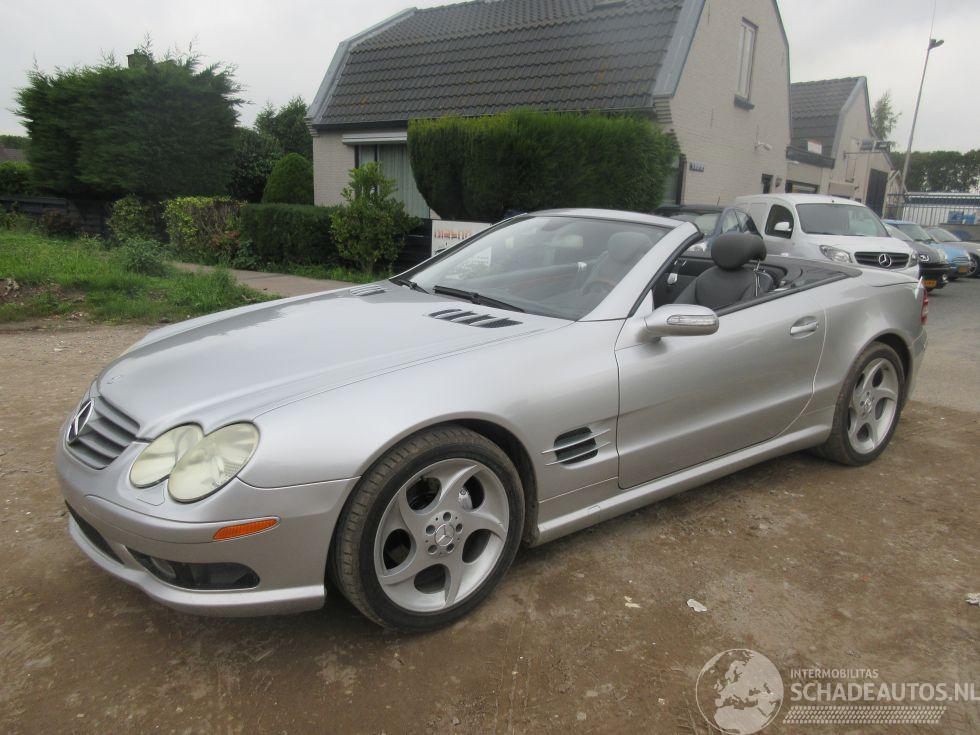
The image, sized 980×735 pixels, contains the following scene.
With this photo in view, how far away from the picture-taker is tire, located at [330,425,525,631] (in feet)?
7.24

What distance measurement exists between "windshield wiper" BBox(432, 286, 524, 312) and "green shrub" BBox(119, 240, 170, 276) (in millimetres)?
7367

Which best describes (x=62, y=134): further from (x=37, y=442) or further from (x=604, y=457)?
(x=604, y=457)

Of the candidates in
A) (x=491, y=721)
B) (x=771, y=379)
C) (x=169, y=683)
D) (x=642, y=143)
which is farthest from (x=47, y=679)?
(x=642, y=143)

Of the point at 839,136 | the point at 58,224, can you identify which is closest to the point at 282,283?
the point at 58,224

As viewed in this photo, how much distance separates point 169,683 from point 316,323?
1441 mm

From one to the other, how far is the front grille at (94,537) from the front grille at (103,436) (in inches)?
7.8

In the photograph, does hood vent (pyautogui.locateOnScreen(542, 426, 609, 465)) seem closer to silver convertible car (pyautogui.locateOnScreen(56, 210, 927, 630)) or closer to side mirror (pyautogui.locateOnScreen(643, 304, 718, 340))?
silver convertible car (pyautogui.locateOnScreen(56, 210, 927, 630))

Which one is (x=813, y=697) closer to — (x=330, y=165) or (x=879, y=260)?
(x=879, y=260)

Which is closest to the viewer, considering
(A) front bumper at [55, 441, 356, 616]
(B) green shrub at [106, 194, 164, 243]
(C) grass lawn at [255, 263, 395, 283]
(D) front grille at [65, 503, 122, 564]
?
(A) front bumper at [55, 441, 356, 616]

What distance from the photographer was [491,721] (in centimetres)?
208

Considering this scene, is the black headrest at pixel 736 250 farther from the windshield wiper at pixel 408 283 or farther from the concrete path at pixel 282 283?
the concrete path at pixel 282 283

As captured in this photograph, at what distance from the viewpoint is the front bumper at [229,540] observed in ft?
6.66

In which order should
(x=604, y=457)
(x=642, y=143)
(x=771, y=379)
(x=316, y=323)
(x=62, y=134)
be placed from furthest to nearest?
(x=62, y=134) → (x=642, y=143) → (x=771, y=379) → (x=316, y=323) → (x=604, y=457)

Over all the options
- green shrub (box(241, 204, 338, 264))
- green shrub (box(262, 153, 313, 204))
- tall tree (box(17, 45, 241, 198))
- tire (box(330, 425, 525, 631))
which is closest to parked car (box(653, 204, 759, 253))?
green shrub (box(241, 204, 338, 264))
